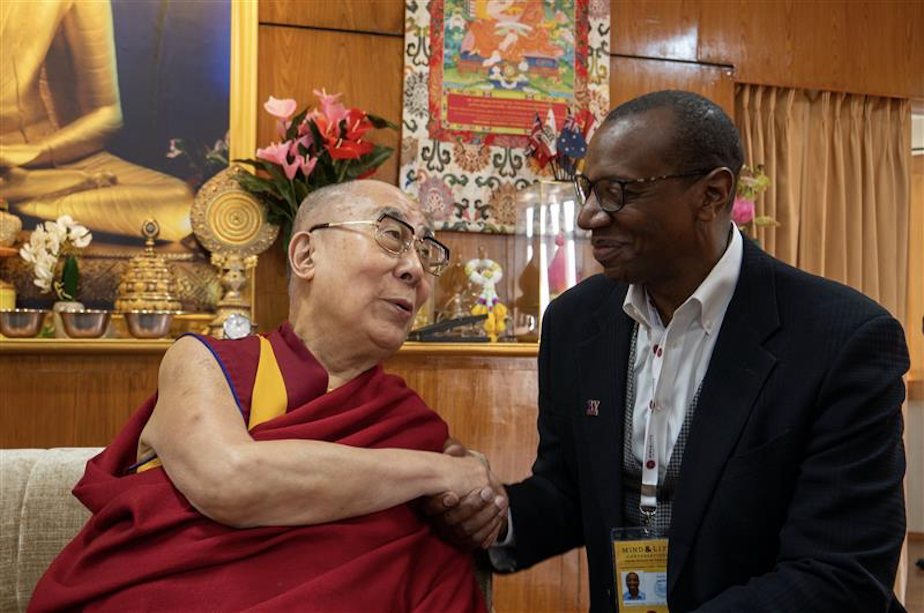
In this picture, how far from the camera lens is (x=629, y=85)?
4.67 meters

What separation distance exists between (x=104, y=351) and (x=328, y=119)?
1285 mm

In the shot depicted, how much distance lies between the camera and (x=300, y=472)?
1571 mm

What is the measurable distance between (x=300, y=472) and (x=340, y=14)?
319 cm

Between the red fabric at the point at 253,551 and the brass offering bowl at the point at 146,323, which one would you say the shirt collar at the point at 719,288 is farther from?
the brass offering bowl at the point at 146,323

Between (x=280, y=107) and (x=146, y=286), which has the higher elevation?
(x=280, y=107)

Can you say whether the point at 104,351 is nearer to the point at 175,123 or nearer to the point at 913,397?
the point at 175,123

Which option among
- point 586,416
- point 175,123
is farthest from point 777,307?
point 175,123

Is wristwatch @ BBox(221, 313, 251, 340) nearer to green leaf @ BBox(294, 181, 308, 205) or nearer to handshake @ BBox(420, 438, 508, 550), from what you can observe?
green leaf @ BBox(294, 181, 308, 205)

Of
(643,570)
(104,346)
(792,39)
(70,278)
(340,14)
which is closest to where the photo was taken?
(643,570)

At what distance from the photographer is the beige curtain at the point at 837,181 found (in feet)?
16.5

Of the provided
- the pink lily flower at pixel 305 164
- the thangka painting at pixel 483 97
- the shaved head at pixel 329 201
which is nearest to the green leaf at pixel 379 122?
the thangka painting at pixel 483 97

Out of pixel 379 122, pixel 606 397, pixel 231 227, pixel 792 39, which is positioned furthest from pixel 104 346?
pixel 792 39

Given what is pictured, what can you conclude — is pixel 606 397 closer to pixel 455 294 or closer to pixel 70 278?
pixel 455 294

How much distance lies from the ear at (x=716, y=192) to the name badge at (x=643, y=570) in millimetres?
634
